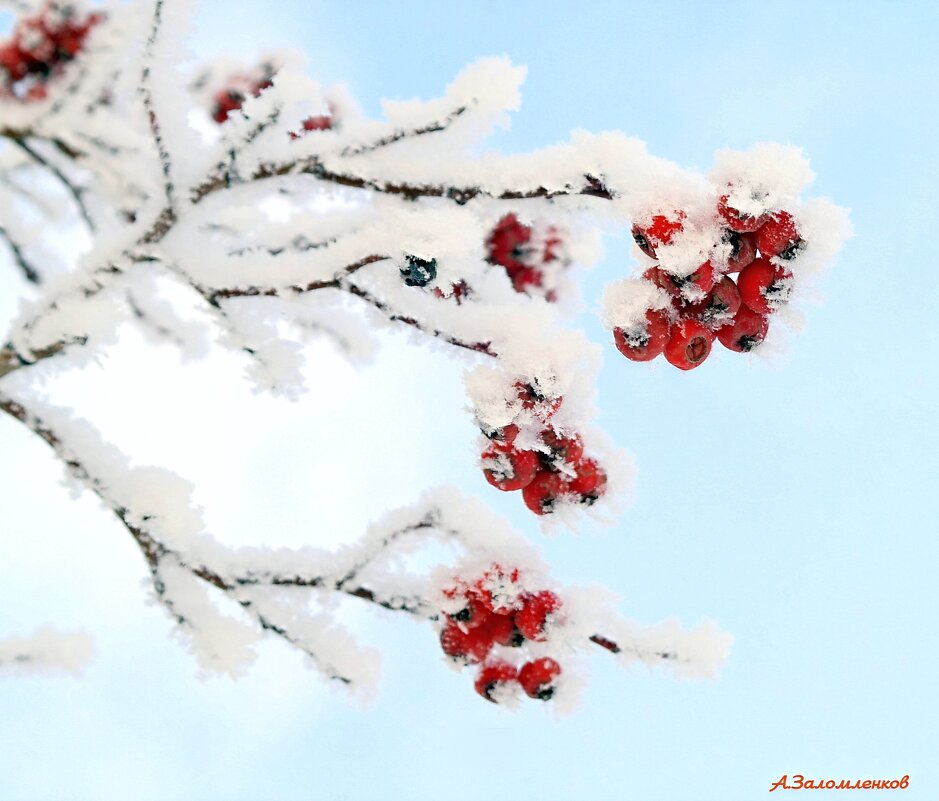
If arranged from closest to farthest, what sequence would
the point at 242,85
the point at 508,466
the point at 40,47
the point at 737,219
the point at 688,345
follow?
1. the point at 737,219
2. the point at 688,345
3. the point at 508,466
4. the point at 40,47
5. the point at 242,85

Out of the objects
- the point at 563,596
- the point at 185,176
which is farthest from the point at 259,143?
the point at 563,596

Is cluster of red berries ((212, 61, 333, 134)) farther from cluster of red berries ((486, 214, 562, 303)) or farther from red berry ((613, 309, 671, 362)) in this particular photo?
red berry ((613, 309, 671, 362))

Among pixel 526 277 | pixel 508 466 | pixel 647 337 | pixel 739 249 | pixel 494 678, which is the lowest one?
pixel 494 678

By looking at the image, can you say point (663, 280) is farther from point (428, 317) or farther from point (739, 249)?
point (428, 317)

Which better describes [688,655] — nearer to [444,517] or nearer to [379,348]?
[444,517]

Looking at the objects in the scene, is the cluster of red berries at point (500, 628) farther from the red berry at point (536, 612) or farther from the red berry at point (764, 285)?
the red berry at point (764, 285)

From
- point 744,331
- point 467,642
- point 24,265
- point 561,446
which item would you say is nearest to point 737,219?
point 744,331

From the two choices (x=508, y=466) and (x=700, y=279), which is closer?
(x=700, y=279)

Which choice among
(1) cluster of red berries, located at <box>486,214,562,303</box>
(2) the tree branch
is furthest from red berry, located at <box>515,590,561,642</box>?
(2) the tree branch
